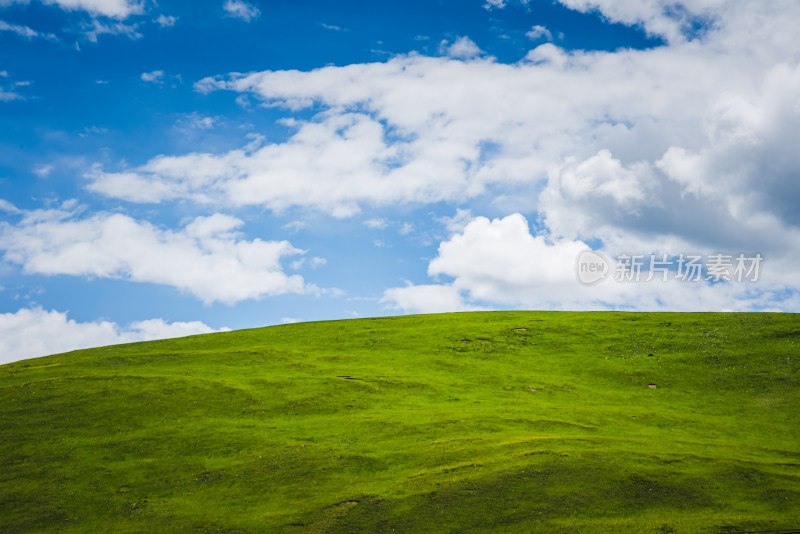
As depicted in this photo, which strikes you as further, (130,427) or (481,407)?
(481,407)

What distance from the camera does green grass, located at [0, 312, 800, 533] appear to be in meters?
31.6

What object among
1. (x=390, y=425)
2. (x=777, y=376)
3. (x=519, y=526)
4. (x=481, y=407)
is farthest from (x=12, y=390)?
(x=777, y=376)

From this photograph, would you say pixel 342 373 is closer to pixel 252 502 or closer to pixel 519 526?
pixel 252 502

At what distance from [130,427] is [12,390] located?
15.8m

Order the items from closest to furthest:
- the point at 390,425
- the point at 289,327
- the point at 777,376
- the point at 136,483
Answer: the point at 136,483
the point at 390,425
the point at 777,376
the point at 289,327

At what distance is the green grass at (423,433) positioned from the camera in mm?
31562

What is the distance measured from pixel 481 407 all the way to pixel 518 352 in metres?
20.3

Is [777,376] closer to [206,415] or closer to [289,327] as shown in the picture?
[206,415]

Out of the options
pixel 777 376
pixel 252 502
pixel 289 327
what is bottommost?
pixel 252 502

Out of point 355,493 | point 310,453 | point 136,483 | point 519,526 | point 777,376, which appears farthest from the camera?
point 777,376

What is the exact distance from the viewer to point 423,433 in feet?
142

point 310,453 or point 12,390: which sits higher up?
point 12,390

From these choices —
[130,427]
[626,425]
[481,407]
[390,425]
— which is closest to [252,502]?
[390,425]

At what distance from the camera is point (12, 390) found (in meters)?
53.0
